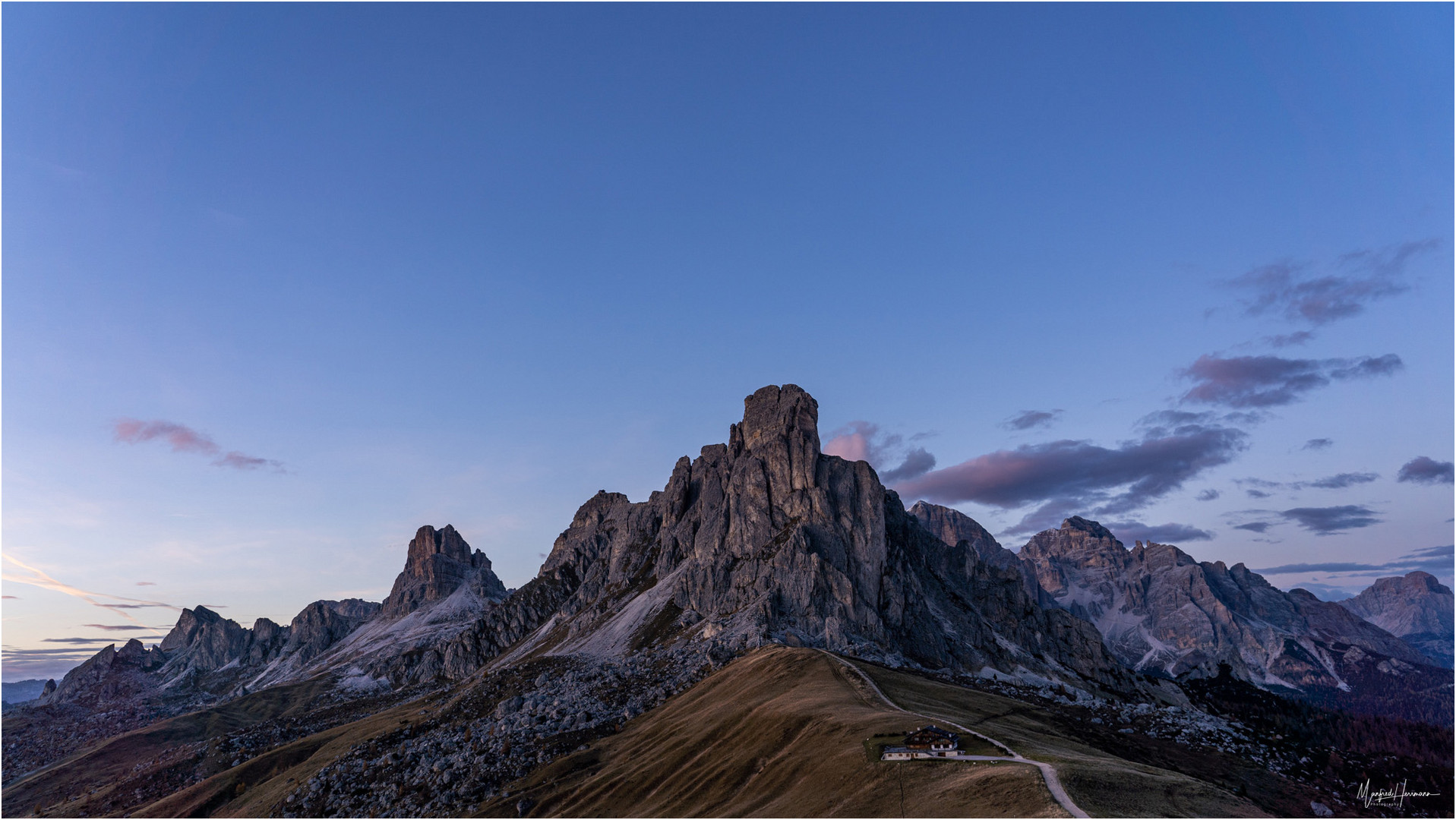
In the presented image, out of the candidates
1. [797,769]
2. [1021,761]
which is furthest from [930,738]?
[797,769]

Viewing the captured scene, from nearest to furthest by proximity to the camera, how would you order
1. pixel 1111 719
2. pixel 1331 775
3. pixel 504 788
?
pixel 1331 775 → pixel 504 788 → pixel 1111 719

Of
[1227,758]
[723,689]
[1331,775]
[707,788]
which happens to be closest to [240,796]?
[723,689]

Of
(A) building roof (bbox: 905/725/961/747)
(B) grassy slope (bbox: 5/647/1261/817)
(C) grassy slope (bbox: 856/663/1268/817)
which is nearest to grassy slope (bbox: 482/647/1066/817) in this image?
(B) grassy slope (bbox: 5/647/1261/817)

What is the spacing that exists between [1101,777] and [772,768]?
138 feet

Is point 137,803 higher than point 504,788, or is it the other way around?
point 504,788

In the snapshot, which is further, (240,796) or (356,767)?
(240,796)

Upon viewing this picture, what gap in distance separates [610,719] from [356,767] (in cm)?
5040

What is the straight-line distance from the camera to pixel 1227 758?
10569 cm

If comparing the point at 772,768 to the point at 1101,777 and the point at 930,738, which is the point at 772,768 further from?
the point at 1101,777

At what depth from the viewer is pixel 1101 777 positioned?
216 ft

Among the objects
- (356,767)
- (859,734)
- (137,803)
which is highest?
(859,734)

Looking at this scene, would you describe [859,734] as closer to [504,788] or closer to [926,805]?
[926,805]

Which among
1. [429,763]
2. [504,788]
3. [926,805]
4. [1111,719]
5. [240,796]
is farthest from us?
[240,796]
